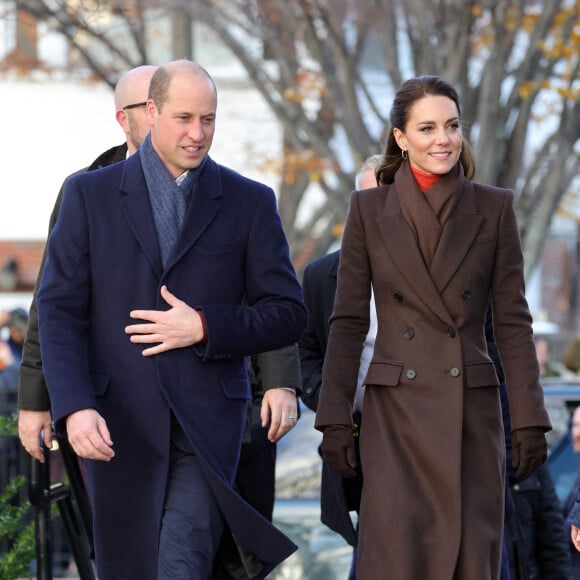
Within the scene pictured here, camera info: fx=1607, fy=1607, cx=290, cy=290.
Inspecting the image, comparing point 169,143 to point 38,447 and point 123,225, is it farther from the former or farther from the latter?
point 38,447

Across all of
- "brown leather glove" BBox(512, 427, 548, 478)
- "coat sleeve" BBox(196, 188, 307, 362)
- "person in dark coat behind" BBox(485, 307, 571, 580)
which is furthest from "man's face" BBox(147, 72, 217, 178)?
"person in dark coat behind" BBox(485, 307, 571, 580)

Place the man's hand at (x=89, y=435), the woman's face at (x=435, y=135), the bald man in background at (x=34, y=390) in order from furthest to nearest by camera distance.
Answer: the bald man in background at (x=34, y=390) < the woman's face at (x=435, y=135) < the man's hand at (x=89, y=435)

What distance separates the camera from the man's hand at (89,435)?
500 centimetres

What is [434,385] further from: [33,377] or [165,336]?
[33,377]

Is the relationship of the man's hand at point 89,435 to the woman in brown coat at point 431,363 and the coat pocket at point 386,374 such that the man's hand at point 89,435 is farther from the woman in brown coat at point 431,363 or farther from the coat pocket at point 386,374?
the coat pocket at point 386,374

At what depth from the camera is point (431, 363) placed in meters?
5.44

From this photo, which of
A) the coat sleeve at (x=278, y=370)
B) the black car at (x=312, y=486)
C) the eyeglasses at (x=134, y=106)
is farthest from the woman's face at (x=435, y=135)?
the black car at (x=312, y=486)

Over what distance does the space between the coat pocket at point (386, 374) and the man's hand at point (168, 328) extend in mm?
647

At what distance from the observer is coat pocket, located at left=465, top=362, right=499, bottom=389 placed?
17.8 feet

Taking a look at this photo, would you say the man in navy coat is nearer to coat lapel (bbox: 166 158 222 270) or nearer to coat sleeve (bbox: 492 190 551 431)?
coat lapel (bbox: 166 158 222 270)

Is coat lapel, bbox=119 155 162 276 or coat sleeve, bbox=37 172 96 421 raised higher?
coat lapel, bbox=119 155 162 276

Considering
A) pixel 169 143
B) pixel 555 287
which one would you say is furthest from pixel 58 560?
pixel 555 287

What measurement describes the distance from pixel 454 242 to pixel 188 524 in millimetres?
1325

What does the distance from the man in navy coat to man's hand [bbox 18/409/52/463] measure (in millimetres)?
347
